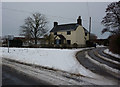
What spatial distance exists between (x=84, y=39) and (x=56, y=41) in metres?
9.96

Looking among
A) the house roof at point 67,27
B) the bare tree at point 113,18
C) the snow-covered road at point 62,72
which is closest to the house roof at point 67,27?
the house roof at point 67,27

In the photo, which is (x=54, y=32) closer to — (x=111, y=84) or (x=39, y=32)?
(x=39, y=32)

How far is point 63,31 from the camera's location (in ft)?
146

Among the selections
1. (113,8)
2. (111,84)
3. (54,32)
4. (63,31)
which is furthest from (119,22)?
(54,32)

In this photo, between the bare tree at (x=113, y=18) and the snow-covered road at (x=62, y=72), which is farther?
the bare tree at (x=113, y=18)

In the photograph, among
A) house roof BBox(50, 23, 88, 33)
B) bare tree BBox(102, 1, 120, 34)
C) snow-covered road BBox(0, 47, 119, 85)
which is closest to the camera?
snow-covered road BBox(0, 47, 119, 85)

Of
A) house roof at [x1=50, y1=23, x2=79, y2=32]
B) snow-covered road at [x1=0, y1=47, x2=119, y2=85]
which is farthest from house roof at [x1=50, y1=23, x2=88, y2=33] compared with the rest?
snow-covered road at [x1=0, y1=47, x2=119, y2=85]

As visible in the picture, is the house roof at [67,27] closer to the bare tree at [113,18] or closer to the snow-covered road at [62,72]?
the bare tree at [113,18]

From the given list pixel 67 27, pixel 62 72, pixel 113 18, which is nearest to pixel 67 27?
pixel 67 27

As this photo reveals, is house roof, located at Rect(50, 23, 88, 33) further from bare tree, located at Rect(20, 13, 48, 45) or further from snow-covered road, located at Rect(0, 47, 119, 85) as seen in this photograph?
snow-covered road, located at Rect(0, 47, 119, 85)

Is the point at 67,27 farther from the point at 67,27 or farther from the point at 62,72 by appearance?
the point at 62,72

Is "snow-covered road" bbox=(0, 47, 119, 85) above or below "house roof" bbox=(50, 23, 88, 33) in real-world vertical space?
below

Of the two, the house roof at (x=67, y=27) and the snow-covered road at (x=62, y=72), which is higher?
the house roof at (x=67, y=27)

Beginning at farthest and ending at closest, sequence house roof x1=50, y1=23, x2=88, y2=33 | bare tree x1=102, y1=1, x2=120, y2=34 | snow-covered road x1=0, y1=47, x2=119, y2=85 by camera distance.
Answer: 1. house roof x1=50, y1=23, x2=88, y2=33
2. bare tree x1=102, y1=1, x2=120, y2=34
3. snow-covered road x1=0, y1=47, x2=119, y2=85
